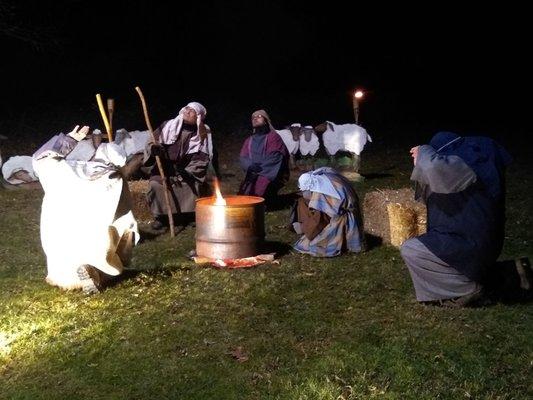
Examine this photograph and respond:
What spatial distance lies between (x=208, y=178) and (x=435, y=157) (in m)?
5.81

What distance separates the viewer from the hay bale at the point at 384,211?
27.5ft

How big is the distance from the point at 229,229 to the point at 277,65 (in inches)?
894

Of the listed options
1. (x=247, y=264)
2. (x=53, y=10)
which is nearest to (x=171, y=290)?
(x=247, y=264)

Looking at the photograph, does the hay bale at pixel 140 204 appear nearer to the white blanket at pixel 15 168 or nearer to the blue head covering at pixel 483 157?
the white blanket at pixel 15 168

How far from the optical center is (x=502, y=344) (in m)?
5.53

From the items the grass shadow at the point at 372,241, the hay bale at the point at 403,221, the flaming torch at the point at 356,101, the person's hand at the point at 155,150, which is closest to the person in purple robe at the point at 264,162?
the person's hand at the point at 155,150

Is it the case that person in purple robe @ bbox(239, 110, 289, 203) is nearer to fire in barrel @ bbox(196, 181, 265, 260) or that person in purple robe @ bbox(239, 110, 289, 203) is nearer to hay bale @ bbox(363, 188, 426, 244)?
hay bale @ bbox(363, 188, 426, 244)

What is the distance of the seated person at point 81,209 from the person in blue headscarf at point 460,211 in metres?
3.12

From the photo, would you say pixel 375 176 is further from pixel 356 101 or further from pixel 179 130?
pixel 179 130

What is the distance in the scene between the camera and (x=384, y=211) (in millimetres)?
8812

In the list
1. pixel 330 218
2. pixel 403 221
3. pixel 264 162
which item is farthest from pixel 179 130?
pixel 403 221

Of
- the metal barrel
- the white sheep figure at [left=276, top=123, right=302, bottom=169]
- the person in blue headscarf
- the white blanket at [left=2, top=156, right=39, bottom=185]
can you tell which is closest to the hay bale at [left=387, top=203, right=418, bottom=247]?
the metal barrel

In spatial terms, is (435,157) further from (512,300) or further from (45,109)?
(45,109)

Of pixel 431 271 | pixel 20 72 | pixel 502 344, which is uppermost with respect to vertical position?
pixel 20 72
